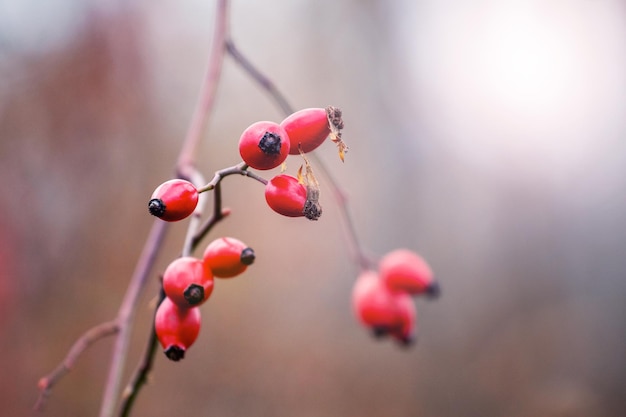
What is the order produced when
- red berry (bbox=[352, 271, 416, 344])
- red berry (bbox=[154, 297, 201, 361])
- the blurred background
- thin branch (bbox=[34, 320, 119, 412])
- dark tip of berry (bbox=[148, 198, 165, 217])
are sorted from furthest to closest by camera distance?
the blurred background → red berry (bbox=[352, 271, 416, 344]) → thin branch (bbox=[34, 320, 119, 412]) → red berry (bbox=[154, 297, 201, 361]) → dark tip of berry (bbox=[148, 198, 165, 217])

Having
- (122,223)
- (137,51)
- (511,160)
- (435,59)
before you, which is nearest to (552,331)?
(511,160)

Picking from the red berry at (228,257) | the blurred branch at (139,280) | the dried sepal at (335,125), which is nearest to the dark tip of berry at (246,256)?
the red berry at (228,257)

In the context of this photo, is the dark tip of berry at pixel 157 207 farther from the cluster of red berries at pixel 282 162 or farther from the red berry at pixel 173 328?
the red berry at pixel 173 328

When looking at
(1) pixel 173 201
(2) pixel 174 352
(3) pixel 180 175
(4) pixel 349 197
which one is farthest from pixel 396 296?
(4) pixel 349 197

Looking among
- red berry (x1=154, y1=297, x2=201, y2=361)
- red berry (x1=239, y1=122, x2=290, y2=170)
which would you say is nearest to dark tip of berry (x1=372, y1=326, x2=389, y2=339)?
red berry (x1=154, y1=297, x2=201, y2=361)

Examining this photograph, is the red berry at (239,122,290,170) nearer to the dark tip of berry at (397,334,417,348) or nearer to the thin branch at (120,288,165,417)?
the thin branch at (120,288,165,417)

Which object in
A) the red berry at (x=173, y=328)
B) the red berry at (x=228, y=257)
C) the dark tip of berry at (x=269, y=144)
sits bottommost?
the red berry at (x=173, y=328)
